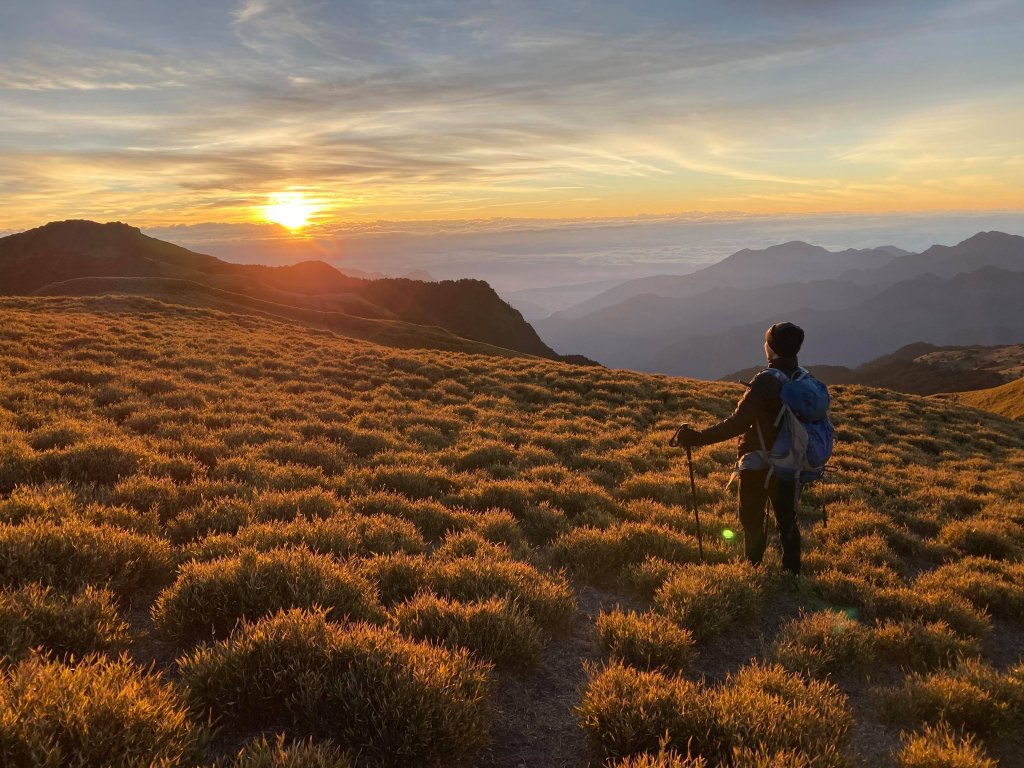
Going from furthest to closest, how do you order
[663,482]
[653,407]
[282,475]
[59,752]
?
[653,407]
[663,482]
[282,475]
[59,752]

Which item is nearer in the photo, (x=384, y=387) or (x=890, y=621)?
(x=890, y=621)

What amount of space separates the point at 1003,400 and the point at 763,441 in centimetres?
6420

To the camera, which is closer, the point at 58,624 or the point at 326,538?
the point at 58,624

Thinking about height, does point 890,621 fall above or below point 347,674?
below

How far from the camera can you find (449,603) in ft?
17.6

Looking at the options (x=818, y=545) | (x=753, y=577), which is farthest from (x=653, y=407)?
(x=753, y=577)

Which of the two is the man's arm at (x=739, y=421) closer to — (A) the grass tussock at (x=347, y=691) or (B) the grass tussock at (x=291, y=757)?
(A) the grass tussock at (x=347, y=691)

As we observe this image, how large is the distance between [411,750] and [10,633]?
2.95 meters

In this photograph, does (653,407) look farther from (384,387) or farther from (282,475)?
(282,475)

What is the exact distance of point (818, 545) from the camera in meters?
9.01

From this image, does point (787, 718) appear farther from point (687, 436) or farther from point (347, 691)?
point (687, 436)

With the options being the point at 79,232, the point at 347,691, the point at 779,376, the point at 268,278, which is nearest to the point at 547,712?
the point at 347,691

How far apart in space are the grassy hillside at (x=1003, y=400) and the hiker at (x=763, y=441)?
54.0 metres

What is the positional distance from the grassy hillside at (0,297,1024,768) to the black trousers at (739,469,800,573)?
15.0 inches
